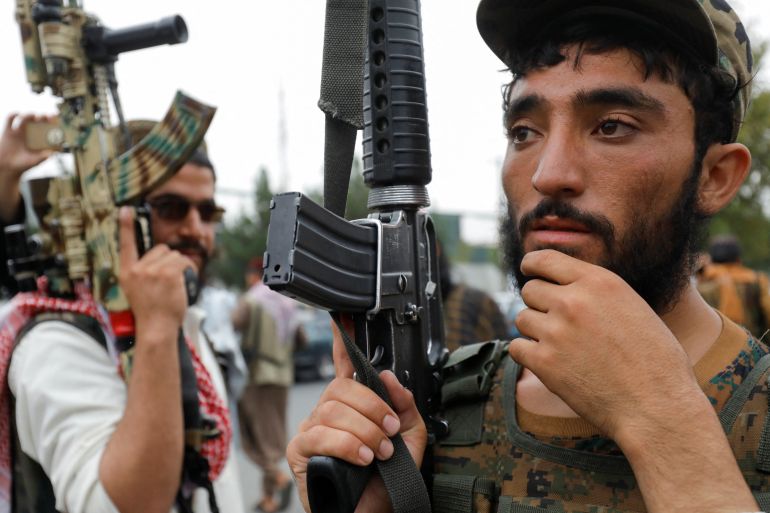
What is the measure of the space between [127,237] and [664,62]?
1718mm

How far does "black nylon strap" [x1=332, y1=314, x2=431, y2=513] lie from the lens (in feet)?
4.64

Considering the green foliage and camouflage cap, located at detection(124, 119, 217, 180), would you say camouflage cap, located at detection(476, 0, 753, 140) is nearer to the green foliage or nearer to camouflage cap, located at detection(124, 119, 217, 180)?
→ camouflage cap, located at detection(124, 119, 217, 180)

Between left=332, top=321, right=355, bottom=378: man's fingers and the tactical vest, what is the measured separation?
297 millimetres

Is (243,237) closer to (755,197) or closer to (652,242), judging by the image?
(755,197)

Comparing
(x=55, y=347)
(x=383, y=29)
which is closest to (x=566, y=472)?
(x=383, y=29)

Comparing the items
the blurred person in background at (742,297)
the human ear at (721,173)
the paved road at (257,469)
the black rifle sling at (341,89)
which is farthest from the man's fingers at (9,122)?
the blurred person in background at (742,297)

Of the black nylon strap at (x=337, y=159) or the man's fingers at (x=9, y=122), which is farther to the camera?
the man's fingers at (x=9, y=122)

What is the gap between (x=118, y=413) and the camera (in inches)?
87.2

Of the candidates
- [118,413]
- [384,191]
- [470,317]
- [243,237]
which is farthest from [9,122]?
[243,237]

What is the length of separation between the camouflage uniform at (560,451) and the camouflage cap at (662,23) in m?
0.50

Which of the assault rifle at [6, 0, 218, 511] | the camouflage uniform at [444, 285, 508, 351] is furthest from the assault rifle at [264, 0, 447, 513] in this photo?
the camouflage uniform at [444, 285, 508, 351]

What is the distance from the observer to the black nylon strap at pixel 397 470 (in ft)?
4.64

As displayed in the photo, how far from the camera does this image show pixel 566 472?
1.47 metres

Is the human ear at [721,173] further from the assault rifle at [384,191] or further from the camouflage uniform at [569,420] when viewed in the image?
the assault rifle at [384,191]
